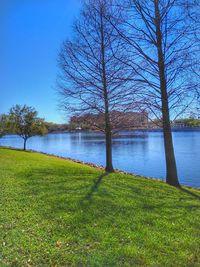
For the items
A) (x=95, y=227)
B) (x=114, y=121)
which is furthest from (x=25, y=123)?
(x=95, y=227)

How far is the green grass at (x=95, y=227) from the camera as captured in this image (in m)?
4.13

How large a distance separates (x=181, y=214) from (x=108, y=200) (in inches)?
64.7

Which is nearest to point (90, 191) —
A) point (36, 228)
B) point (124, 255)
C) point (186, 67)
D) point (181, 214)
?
point (181, 214)

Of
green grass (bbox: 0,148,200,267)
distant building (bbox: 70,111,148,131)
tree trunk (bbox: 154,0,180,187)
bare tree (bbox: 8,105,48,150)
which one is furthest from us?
bare tree (bbox: 8,105,48,150)

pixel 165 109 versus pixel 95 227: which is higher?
pixel 165 109

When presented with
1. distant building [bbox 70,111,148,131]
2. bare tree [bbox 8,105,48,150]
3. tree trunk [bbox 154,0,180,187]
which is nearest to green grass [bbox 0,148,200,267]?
tree trunk [bbox 154,0,180,187]

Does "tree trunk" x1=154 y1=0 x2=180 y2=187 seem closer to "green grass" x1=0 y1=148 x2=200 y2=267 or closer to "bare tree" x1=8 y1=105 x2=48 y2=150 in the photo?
"green grass" x1=0 y1=148 x2=200 y2=267

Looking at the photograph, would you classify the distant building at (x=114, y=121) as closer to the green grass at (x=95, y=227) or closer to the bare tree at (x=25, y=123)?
the green grass at (x=95, y=227)

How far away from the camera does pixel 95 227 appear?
17.1 feet

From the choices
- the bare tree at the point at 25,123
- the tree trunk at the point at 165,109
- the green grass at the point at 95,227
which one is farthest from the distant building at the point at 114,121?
the bare tree at the point at 25,123

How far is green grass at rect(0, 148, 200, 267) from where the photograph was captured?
163 inches

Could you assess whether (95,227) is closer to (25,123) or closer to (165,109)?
(165,109)

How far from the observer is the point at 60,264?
153 inches

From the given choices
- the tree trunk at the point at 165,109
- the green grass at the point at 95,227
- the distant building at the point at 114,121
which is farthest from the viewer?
the distant building at the point at 114,121
